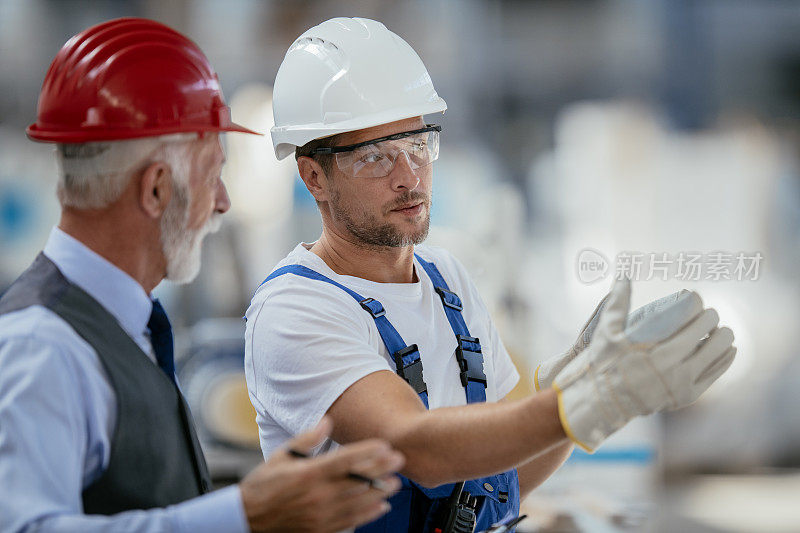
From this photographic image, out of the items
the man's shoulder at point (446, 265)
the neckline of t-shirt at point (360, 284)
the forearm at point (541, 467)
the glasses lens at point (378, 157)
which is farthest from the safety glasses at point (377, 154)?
the forearm at point (541, 467)

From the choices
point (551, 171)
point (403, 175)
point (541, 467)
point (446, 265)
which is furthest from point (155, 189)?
point (551, 171)

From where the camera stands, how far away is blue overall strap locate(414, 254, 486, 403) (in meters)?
2.08

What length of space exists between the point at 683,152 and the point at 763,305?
3.72 ft

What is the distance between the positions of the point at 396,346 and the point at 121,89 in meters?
0.79

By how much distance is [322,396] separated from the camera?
1810mm

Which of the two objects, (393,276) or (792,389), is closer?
(393,276)

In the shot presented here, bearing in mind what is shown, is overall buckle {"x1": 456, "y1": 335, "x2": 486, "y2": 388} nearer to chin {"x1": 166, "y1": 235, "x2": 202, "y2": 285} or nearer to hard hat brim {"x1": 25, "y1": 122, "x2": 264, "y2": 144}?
chin {"x1": 166, "y1": 235, "x2": 202, "y2": 285}

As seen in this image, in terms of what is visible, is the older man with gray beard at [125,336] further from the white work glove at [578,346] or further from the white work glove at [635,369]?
the white work glove at [578,346]

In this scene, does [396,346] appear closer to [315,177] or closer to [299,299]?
[299,299]

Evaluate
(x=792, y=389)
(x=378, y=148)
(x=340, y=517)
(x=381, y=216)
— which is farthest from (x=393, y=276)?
(x=792, y=389)

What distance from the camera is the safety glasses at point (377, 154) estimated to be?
2.14 metres

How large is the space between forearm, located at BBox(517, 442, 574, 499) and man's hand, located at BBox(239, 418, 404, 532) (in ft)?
3.18

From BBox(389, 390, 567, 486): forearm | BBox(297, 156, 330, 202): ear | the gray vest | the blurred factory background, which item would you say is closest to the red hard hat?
the gray vest

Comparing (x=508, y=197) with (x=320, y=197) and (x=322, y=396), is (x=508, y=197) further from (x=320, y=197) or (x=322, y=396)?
(x=322, y=396)
